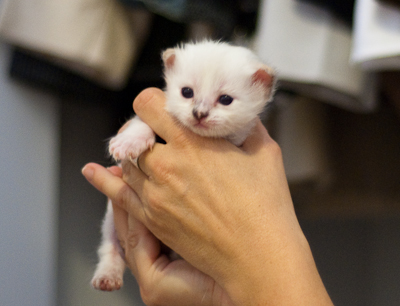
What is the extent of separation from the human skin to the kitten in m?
0.02

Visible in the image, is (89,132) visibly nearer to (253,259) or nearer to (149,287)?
(149,287)

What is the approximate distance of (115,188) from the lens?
0.67 meters

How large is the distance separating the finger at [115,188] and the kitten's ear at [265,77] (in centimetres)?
30

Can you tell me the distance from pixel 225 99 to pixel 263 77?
9 centimetres

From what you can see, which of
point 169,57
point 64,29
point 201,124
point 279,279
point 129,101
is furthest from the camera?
point 129,101

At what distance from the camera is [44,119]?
43.7 inches

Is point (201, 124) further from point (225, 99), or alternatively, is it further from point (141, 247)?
point (141, 247)

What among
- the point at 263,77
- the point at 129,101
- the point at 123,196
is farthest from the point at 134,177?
the point at 129,101

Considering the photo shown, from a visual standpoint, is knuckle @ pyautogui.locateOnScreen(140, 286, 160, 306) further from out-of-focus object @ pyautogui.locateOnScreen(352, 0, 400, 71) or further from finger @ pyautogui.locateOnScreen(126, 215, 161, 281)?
out-of-focus object @ pyautogui.locateOnScreen(352, 0, 400, 71)

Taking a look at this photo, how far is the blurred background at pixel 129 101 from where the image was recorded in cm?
88

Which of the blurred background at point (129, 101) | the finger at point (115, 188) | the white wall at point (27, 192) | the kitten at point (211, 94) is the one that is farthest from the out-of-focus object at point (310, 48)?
the white wall at point (27, 192)

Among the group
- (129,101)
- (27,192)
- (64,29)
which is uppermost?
(64,29)

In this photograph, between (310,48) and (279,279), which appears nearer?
(279,279)

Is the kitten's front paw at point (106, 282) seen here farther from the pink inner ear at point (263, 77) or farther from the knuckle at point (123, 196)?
the pink inner ear at point (263, 77)
